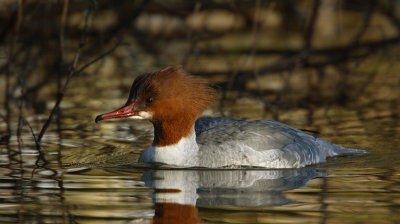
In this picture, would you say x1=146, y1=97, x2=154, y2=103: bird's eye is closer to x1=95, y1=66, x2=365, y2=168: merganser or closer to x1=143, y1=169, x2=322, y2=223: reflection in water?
x1=95, y1=66, x2=365, y2=168: merganser

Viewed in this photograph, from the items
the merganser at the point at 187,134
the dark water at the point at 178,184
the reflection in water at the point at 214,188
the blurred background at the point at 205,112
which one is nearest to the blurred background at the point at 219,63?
the blurred background at the point at 205,112

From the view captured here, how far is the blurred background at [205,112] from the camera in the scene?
230 inches

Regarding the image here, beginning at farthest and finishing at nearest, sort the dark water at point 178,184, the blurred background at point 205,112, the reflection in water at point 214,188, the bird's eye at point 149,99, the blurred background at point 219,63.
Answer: the blurred background at point 219,63, the bird's eye at point 149,99, the blurred background at point 205,112, the reflection in water at point 214,188, the dark water at point 178,184

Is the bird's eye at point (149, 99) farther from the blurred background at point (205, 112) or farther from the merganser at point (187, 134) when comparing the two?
the blurred background at point (205, 112)

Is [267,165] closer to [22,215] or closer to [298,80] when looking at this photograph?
[22,215]

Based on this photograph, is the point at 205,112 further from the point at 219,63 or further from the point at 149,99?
the point at 219,63

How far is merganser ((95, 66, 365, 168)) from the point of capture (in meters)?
7.30

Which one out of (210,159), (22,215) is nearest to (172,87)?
(210,159)

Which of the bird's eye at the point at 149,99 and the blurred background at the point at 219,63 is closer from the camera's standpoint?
the bird's eye at the point at 149,99

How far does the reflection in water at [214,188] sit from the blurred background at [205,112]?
0.46 ft

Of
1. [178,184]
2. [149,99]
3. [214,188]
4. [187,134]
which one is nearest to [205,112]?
[187,134]

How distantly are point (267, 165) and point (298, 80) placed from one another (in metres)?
5.27

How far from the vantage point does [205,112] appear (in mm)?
10484

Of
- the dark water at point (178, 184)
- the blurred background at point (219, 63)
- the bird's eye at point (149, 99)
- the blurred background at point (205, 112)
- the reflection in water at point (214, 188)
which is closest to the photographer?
the dark water at point (178, 184)
